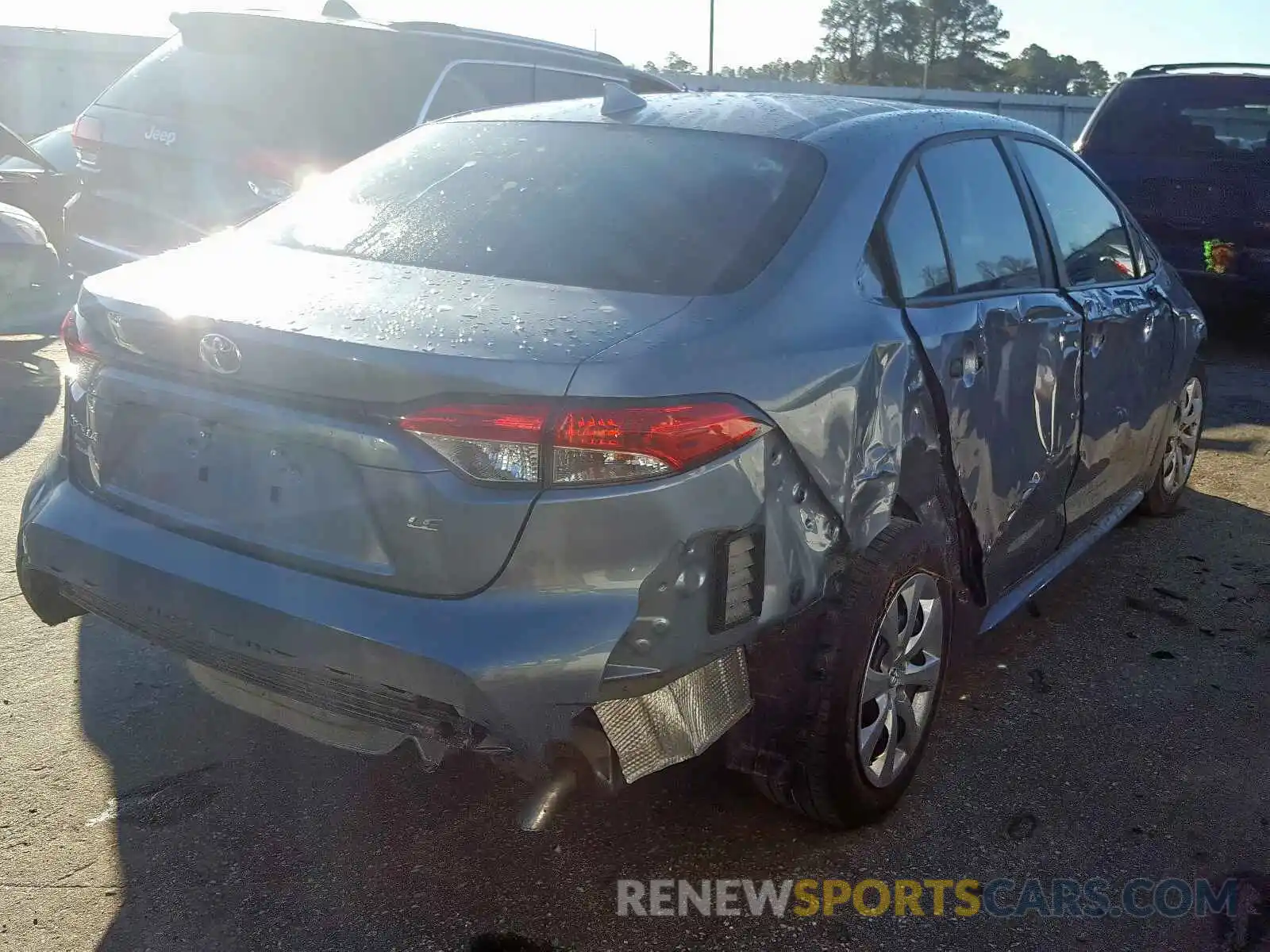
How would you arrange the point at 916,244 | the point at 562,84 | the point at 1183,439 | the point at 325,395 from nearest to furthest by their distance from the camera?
the point at 325,395 < the point at 916,244 < the point at 1183,439 < the point at 562,84

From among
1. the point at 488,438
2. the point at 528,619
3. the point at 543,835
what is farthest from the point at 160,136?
the point at 528,619

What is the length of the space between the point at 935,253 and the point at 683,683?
1.37m

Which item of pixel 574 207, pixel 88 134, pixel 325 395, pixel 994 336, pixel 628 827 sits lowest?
pixel 628 827

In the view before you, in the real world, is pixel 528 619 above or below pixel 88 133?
below

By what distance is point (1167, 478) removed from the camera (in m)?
5.47

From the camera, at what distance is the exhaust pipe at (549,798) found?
2.48 meters

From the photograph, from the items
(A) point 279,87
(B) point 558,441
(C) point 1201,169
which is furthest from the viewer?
(C) point 1201,169

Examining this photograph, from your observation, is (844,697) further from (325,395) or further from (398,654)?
(325,395)

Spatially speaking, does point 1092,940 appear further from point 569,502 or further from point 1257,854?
point 569,502

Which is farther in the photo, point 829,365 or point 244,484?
point 829,365

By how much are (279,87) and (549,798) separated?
462 cm

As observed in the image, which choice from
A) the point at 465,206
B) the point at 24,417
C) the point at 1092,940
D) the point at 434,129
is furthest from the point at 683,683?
the point at 24,417

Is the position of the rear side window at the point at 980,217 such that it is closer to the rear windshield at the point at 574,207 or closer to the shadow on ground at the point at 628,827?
the rear windshield at the point at 574,207

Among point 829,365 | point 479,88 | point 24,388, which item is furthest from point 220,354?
point 24,388
